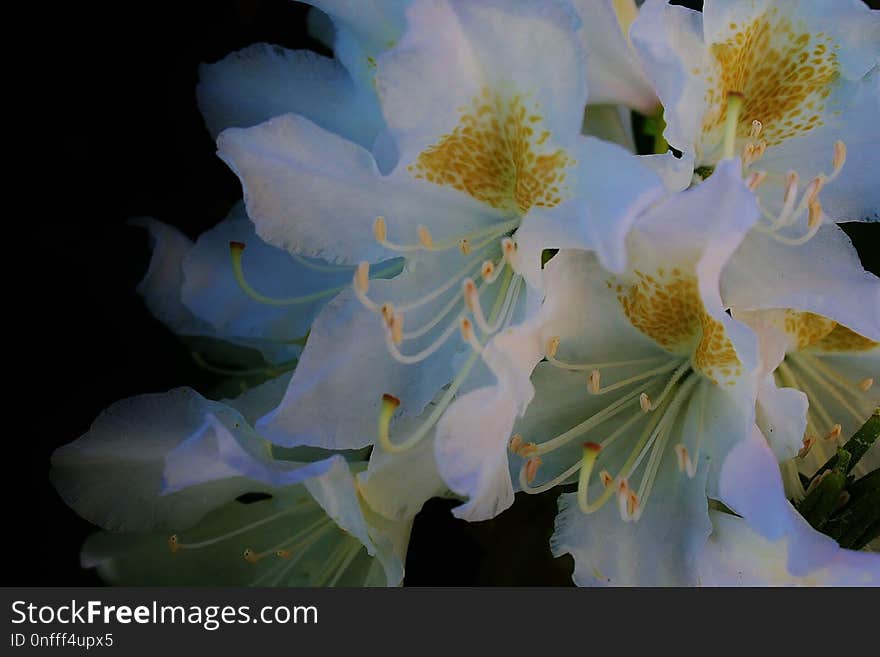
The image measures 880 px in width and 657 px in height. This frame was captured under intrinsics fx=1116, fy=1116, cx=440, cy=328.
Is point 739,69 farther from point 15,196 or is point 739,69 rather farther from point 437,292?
point 15,196

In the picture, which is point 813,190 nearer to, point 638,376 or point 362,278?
point 638,376

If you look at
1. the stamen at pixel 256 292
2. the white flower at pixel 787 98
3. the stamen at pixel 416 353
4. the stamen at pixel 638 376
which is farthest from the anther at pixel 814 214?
the stamen at pixel 256 292

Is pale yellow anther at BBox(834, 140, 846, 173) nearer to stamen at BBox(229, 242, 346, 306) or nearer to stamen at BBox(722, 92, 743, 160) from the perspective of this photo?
stamen at BBox(722, 92, 743, 160)

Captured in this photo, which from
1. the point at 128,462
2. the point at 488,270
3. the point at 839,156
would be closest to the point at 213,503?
the point at 128,462

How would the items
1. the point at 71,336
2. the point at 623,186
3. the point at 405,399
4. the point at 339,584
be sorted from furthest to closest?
the point at 71,336, the point at 339,584, the point at 405,399, the point at 623,186

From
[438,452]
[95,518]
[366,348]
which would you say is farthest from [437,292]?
[95,518]

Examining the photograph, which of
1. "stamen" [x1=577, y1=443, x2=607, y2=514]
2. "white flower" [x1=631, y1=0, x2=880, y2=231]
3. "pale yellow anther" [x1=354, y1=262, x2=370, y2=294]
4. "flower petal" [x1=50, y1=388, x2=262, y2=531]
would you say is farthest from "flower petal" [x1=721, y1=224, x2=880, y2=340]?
"flower petal" [x1=50, y1=388, x2=262, y2=531]
